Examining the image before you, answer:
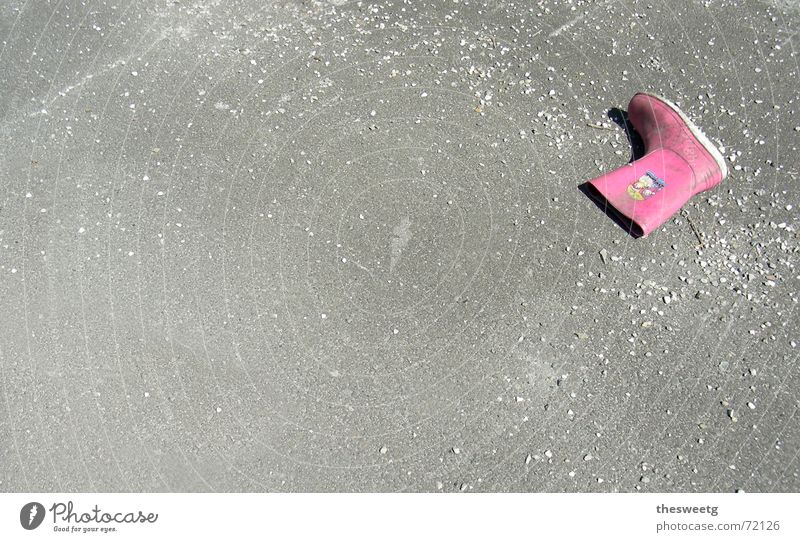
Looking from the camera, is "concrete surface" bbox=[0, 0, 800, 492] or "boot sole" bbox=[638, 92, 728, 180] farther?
"boot sole" bbox=[638, 92, 728, 180]

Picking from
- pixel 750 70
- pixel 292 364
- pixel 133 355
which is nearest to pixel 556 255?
pixel 292 364

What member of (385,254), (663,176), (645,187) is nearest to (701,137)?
(663,176)

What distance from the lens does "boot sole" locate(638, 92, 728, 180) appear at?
4.48 m

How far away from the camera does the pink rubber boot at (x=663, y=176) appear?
4.41m

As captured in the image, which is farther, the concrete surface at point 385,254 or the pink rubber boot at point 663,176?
the pink rubber boot at point 663,176

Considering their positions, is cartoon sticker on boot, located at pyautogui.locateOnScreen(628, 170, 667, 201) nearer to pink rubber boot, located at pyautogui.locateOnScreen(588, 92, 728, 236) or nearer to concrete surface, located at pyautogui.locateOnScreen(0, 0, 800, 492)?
pink rubber boot, located at pyautogui.locateOnScreen(588, 92, 728, 236)

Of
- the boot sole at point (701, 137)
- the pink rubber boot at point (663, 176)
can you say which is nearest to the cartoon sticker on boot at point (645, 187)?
the pink rubber boot at point (663, 176)

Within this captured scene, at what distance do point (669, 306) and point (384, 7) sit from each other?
3196 mm

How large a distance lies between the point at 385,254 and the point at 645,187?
69.0 inches

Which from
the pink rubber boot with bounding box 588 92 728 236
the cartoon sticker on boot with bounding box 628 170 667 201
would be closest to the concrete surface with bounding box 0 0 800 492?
the pink rubber boot with bounding box 588 92 728 236

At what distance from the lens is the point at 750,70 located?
5.09m

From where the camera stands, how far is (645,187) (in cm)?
448

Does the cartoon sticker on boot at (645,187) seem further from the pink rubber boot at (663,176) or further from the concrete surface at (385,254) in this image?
the concrete surface at (385,254)

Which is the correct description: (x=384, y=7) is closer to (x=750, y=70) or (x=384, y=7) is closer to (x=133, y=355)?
(x=750, y=70)
